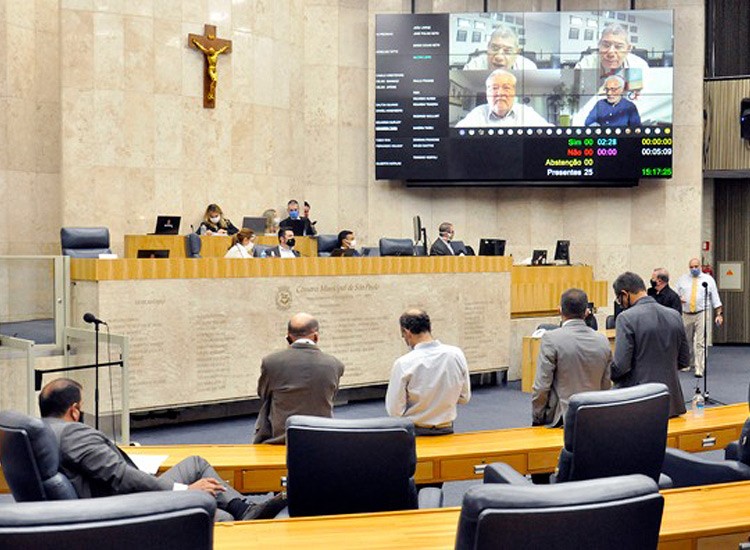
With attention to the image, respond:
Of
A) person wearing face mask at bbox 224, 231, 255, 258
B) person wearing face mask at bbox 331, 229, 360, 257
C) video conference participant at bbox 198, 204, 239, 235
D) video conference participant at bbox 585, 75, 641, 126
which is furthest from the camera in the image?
video conference participant at bbox 585, 75, 641, 126

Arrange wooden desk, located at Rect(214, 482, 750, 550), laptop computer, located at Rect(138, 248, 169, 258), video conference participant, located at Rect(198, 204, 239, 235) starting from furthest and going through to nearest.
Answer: video conference participant, located at Rect(198, 204, 239, 235), laptop computer, located at Rect(138, 248, 169, 258), wooden desk, located at Rect(214, 482, 750, 550)

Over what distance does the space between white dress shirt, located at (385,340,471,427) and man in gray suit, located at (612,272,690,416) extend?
125 centimetres

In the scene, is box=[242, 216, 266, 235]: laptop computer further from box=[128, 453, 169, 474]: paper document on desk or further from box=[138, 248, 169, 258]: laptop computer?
box=[128, 453, 169, 474]: paper document on desk

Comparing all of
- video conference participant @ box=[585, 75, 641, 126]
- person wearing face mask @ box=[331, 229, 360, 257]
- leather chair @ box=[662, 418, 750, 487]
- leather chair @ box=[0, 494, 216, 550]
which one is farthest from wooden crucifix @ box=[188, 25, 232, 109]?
leather chair @ box=[0, 494, 216, 550]

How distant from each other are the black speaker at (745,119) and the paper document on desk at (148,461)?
46.9ft

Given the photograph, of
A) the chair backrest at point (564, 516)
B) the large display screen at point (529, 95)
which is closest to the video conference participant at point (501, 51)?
the large display screen at point (529, 95)

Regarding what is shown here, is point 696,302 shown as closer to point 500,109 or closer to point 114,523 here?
point 500,109

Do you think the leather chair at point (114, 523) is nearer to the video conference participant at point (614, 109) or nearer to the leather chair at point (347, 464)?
the leather chair at point (347, 464)

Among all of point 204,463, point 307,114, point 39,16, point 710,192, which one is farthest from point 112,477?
point 710,192

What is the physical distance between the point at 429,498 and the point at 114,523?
2.50m

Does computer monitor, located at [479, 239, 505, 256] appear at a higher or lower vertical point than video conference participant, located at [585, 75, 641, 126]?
lower

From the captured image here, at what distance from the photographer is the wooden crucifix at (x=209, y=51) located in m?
14.7

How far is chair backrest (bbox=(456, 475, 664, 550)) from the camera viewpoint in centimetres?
229

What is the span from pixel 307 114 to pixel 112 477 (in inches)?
526
